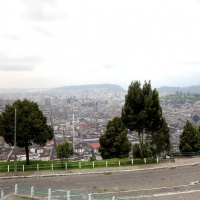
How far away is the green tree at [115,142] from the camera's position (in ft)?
85.0

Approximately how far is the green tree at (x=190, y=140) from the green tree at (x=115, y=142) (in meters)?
5.78

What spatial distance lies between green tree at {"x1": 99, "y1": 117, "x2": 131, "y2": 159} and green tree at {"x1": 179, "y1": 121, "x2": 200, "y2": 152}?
5.78 m

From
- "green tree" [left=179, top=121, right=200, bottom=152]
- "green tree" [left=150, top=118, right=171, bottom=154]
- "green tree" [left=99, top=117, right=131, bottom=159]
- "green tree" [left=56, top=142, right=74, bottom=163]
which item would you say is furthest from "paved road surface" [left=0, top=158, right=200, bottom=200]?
"green tree" [left=99, top=117, right=131, bottom=159]

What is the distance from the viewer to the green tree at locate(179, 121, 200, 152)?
78.5 feet

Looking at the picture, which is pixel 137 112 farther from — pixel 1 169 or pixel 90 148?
pixel 90 148

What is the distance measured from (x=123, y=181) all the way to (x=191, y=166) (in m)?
6.55

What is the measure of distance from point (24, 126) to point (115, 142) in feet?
33.2

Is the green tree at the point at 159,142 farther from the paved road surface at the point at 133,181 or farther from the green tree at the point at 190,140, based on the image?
the paved road surface at the point at 133,181

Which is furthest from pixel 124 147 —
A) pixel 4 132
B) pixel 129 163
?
pixel 4 132

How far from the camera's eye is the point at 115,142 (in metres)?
25.8

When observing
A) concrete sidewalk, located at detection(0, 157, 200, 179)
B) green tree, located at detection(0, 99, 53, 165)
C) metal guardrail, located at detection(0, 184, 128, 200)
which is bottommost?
concrete sidewalk, located at detection(0, 157, 200, 179)

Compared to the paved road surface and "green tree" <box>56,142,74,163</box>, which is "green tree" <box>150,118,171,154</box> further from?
"green tree" <box>56,142,74,163</box>

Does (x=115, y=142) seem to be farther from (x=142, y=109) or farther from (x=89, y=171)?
(x=89, y=171)

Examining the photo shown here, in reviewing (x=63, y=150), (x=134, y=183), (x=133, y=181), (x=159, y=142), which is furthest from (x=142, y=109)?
(x=159, y=142)
